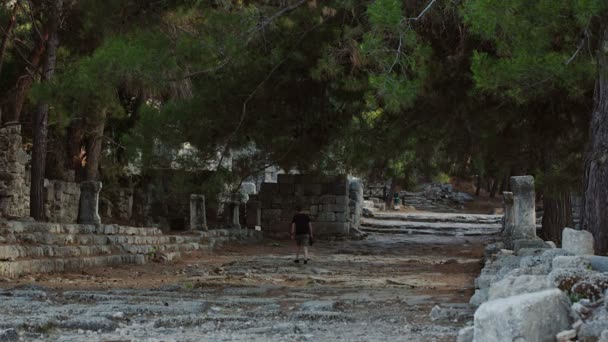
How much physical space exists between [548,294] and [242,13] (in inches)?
311

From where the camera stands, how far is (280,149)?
14852mm

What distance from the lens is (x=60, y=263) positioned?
11.6 meters

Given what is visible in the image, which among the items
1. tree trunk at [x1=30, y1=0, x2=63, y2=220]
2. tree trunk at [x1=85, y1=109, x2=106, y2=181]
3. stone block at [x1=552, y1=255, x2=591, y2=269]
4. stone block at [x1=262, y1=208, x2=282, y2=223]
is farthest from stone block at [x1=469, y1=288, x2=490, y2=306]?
stone block at [x1=262, y1=208, x2=282, y2=223]

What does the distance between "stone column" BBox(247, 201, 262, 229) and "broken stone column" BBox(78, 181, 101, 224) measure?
9673 millimetres

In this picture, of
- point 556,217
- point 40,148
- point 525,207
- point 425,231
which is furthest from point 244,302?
point 425,231

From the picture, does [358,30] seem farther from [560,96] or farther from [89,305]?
[89,305]

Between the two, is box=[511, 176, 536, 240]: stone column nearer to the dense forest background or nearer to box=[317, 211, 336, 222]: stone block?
the dense forest background

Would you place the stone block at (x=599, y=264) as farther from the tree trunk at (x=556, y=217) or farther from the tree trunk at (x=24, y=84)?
the tree trunk at (x=24, y=84)

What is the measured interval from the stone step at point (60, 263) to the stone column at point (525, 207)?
6.10 metres

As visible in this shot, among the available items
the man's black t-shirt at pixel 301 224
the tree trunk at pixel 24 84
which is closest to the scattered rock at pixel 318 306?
the man's black t-shirt at pixel 301 224

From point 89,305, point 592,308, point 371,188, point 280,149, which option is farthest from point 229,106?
point 371,188

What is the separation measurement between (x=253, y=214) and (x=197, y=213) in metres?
3.94

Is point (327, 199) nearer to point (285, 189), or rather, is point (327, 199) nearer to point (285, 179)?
point (285, 189)

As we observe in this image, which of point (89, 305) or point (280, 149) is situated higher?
point (280, 149)
